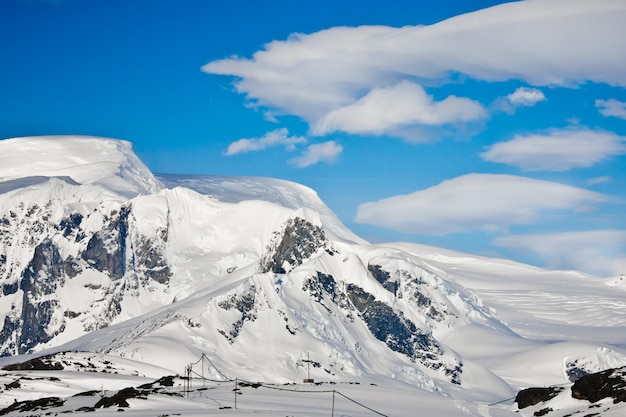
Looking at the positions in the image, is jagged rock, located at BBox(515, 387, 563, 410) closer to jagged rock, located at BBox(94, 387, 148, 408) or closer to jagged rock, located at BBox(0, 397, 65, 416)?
jagged rock, located at BBox(94, 387, 148, 408)

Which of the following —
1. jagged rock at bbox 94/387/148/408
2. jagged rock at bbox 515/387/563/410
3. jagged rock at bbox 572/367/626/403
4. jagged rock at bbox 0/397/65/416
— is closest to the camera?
jagged rock at bbox 94/387/148/408

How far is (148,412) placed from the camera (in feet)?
402

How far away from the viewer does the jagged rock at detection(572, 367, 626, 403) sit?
127 meters

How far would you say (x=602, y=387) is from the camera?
130 meters

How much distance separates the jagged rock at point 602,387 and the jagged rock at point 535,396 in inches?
259

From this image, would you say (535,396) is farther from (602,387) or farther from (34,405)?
(34,405)

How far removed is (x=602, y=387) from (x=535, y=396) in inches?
606

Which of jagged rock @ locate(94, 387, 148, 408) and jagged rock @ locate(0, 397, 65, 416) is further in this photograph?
jagged rock @ locate(0, 397, 65, 416)

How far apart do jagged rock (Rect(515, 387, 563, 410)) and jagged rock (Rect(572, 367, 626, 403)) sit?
21.6 feet

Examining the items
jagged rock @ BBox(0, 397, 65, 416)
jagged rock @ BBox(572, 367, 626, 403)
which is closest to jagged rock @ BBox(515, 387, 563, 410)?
jagged rock @ BBox(572, 367, 626, 403)

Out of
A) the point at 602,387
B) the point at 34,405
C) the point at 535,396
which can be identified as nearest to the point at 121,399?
the point at 34,405

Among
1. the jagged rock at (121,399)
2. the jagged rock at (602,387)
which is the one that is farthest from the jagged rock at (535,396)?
the jagged rock at (121,399)

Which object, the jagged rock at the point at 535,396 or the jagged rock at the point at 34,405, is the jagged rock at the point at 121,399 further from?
the jagged rock at the point at 535,396

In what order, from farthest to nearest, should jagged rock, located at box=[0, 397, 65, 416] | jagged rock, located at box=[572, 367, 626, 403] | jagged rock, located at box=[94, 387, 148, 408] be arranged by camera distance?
jagged rock, located at box=[0, 397, 65, 416] → jagged rock, located at box=[572, 367, 626, 403] → jagged rock, located at box=[94, 387, 148, 408]
